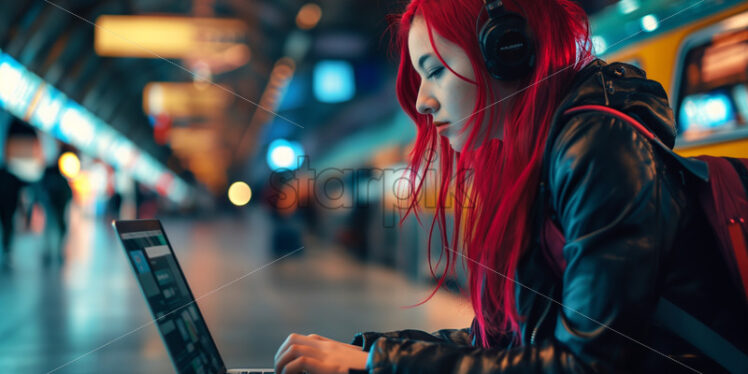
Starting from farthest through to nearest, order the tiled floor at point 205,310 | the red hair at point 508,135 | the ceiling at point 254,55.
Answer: the ceiling at point 254,55 → the tiled floor at point 205,310 → the red hair at point 508,135

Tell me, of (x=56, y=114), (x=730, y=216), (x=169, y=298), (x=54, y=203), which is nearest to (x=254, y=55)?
(x=56, y=114)

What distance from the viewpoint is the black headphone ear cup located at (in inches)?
39.4

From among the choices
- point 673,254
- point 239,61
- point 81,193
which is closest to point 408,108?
point 673,254

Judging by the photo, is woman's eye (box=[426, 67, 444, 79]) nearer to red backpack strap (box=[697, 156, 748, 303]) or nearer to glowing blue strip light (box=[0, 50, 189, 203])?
red backpack strap (box=[697, 156, 748, 303])

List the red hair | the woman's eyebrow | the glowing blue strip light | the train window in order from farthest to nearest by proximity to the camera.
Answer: the glowing blue strip light, the train window, the woman's eyebrow, the red hair

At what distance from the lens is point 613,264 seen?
0.73 meters

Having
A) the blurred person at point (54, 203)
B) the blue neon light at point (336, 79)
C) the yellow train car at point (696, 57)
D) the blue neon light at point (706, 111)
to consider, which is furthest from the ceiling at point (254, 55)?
the blurred person at point (54, 203)

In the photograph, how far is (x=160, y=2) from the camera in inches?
664

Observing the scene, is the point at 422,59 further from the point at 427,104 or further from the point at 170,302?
the point at 170,302

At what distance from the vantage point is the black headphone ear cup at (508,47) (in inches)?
39.4

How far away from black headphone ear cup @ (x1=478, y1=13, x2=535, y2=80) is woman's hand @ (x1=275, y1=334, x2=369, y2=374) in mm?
561

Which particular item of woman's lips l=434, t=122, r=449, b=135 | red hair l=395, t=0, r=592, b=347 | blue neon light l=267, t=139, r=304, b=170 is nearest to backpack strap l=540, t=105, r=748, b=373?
red hair l=395, t=0, r=592, b=347

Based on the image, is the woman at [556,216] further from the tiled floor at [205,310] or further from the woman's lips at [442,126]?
the tiled floor at [205,310]

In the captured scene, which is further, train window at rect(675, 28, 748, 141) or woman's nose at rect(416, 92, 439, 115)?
train window at rect(675, 28, 748, 141)
